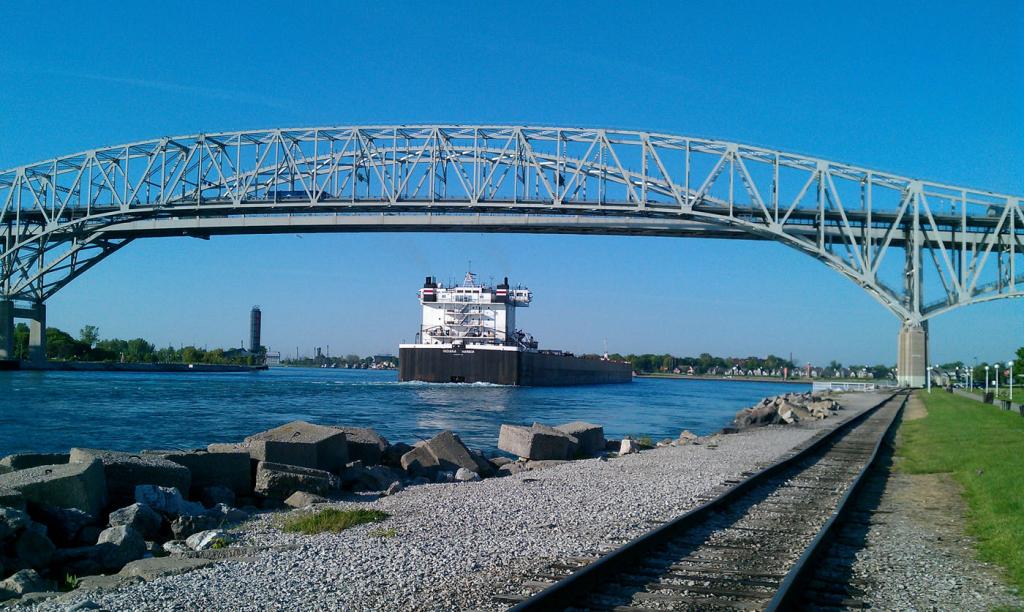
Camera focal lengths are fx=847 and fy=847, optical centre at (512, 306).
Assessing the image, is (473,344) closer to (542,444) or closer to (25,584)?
(542,444)

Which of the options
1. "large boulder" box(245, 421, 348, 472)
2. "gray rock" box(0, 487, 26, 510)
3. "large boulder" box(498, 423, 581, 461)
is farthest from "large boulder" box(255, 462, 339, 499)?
"large boulder" box(498, 423, 581, 461)

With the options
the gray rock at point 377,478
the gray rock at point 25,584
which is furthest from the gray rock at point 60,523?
the gray rock at point 377,478

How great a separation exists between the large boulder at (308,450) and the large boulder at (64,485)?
256 centimetres

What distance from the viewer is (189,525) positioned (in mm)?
6871

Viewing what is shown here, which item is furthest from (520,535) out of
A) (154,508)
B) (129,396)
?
(129,396)

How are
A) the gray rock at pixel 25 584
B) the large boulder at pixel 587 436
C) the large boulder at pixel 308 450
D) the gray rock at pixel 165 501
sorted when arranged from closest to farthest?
1. the gray rock at pixel 25 584
2. the gray rock at pixel 165 501
3. the large boulder at pixel 308 450
4. the large boulder at pixel 587 436

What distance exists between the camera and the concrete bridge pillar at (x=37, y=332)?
191 ft

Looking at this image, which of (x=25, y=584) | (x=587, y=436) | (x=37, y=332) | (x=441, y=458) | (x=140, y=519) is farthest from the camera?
(x=37, y=332)

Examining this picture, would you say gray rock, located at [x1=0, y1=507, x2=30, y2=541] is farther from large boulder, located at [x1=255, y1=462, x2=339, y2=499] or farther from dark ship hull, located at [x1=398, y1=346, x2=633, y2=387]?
dark ship hull, located at [x1=398, y1=346, x2=633, y2=387]

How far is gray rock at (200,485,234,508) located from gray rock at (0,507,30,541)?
8.45ft

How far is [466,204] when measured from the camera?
47531 millimetres

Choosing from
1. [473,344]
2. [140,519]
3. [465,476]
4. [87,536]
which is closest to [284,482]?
[140,519]

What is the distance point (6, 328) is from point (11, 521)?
6062 cm

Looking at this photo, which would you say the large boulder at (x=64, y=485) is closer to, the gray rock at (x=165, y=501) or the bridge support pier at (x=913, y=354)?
the gray rock at (x=165, y=501)
